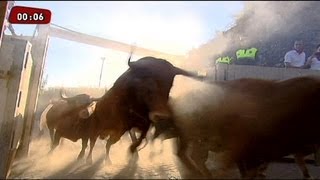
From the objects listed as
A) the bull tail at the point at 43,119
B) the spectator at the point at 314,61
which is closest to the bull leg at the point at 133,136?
the bull tail at the point at 43,119

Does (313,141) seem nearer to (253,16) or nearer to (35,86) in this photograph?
(253,16)

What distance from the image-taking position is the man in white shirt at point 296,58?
4387 millimetres

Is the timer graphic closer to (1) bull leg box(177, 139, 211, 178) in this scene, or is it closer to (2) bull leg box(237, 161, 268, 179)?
(1) bull leg box(177, 139, 211, 178)

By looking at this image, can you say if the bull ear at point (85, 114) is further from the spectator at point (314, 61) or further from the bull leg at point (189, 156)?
the spectator at point (314, 61)

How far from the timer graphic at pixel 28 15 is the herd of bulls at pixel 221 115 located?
0.95 m

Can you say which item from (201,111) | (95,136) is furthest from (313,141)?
(95,136)

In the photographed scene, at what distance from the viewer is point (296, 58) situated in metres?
4.57

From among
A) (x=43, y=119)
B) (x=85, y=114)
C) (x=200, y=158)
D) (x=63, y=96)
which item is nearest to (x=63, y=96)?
(x=63, y=96)

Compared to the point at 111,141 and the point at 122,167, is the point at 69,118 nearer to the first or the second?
the point at 111,141

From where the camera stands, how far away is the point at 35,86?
4.69m

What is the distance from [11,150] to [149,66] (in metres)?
1.88

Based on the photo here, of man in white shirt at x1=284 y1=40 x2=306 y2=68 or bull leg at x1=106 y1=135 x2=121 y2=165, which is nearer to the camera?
bull leg at x1=106 y1=135 x2=121 y2=165

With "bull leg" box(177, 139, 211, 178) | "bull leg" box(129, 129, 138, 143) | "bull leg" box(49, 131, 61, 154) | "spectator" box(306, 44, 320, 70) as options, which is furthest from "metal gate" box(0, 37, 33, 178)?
"spectator" box(306, 44, 320, 70)

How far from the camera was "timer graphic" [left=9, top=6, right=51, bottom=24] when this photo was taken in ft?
12.1
